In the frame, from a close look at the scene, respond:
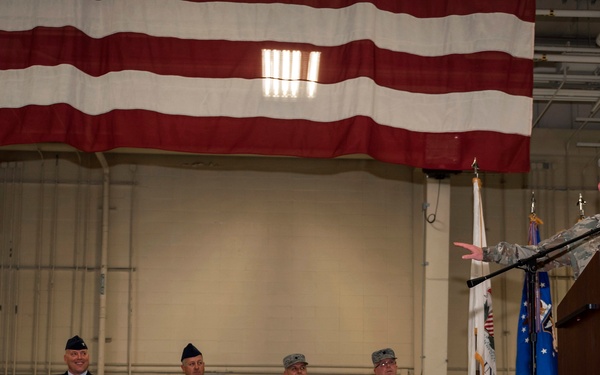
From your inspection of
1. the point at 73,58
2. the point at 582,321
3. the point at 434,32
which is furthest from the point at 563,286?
the point at 582,321

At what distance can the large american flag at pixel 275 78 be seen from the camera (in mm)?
8148

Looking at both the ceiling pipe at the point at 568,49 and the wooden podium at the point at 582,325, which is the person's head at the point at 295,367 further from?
the wooden podium at the point at 582,325

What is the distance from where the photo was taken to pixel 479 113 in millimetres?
8234

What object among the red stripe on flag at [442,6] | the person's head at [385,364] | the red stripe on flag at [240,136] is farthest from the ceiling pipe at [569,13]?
the person's head at [385,364]

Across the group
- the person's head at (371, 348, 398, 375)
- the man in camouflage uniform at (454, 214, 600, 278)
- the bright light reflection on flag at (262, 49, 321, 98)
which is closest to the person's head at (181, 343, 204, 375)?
the person's head at (371, 348, 398, 375)

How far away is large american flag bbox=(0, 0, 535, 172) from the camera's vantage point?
8.15m

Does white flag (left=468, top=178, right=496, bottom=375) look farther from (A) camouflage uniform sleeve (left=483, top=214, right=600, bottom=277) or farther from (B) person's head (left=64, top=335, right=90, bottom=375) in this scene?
(B) person's head (left=64, top=335, right=90, bottom=375)

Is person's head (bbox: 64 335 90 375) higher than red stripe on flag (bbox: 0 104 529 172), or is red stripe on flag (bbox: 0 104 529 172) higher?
red stripe on flag (bbox: 0 104 529 172)

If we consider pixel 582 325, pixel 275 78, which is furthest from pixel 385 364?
pixel 582 325

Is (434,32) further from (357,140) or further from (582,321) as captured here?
(582,321)

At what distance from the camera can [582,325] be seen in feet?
11.5

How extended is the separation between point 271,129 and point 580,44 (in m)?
3.93

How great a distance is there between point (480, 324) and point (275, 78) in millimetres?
2822

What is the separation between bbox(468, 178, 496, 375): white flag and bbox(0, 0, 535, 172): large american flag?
161cm
